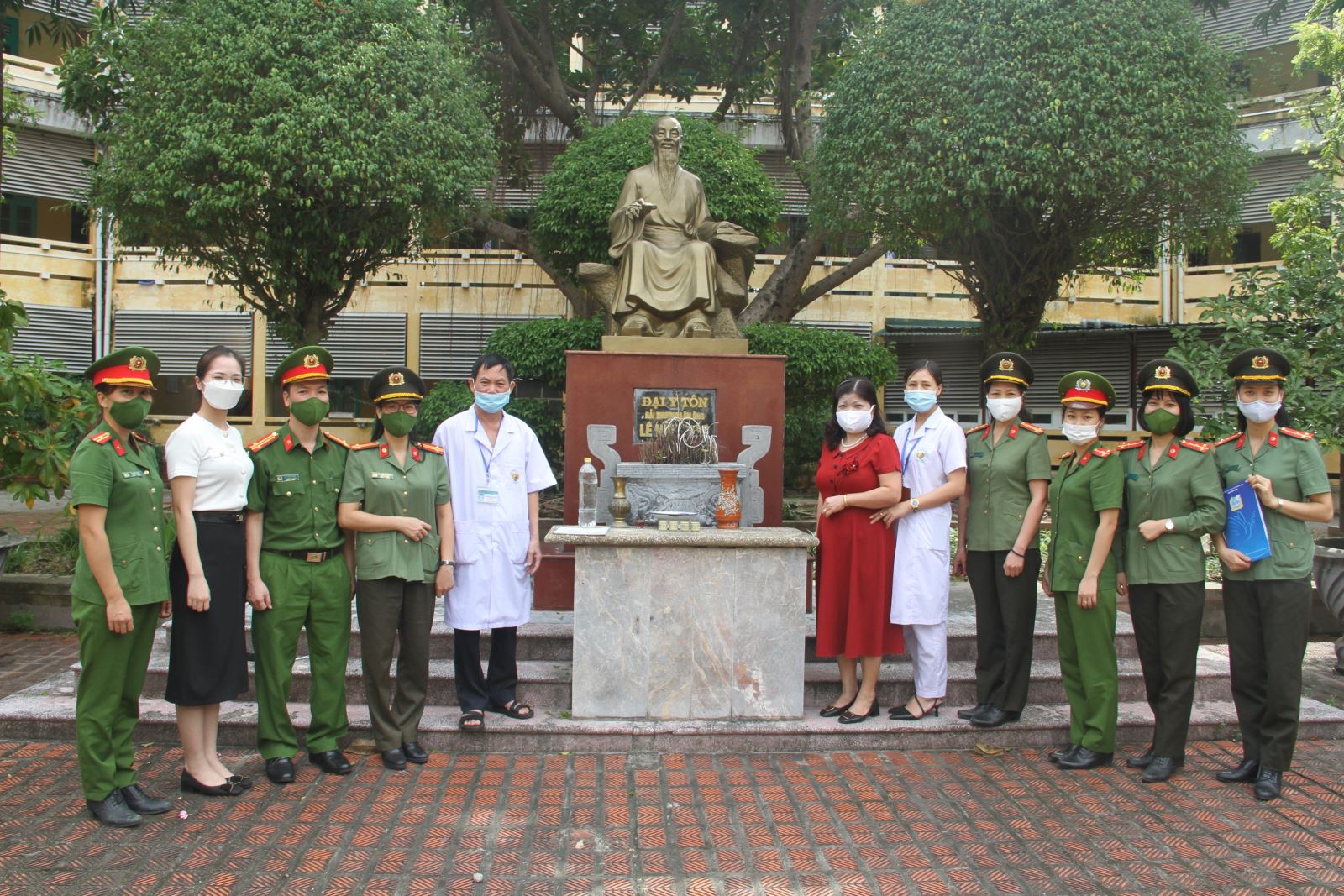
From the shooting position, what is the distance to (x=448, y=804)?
420 centimetres

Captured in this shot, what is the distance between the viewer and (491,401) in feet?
16.5

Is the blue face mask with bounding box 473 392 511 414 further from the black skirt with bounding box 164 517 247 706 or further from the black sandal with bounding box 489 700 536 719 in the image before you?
the black sandal with bounding box 489 700 536 719

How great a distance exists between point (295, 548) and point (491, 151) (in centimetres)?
910

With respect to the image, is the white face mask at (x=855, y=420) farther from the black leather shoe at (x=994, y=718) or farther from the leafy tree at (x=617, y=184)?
the leafy tree at (x=617, y=184)

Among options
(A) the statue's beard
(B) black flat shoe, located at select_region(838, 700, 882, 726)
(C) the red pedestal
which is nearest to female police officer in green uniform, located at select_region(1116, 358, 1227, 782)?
(B) black flat shoe, located at select_region(838, 700, 882, 726)

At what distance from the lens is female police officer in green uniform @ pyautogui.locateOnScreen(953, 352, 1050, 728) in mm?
4949

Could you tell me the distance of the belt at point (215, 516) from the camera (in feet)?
13.6

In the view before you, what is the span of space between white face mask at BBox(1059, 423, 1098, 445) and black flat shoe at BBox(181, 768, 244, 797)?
3.81 m

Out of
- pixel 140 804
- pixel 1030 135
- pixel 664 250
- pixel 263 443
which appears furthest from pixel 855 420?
pixel 1030 135

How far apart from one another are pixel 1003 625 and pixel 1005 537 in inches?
17.1

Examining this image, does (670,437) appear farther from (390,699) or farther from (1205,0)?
(1205,0)

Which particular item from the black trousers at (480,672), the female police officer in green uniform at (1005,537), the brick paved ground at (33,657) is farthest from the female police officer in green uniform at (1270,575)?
the brick paved ground at (33,657)

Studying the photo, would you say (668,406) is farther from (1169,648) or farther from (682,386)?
(1169,648)

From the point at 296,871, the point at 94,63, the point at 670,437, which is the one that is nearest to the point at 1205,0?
the point at 670,437
